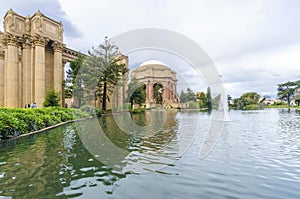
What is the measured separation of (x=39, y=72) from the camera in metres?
20.4

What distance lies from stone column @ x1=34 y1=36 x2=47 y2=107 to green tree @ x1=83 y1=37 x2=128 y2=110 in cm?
472

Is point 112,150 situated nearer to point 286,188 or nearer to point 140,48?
point 286,188

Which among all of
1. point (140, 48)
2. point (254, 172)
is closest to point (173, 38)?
point (140, 48)

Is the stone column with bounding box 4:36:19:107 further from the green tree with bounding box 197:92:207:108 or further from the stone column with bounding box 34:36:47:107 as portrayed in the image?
the green tree with bounding box 197:92:207:108

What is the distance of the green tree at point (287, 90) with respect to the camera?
6144 centimetres

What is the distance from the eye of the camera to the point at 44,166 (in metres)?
4.12

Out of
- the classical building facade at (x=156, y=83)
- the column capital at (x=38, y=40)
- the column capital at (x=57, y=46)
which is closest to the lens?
the column capital at (x=38, y=40)

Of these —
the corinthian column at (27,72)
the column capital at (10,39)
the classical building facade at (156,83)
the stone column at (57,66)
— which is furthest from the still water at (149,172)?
the classical building facade at (156,83)

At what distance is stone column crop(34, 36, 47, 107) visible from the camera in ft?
66.2

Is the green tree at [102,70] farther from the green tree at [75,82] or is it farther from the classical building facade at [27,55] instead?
the classical building facade at [27,55]

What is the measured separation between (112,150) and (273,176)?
4.21 metres

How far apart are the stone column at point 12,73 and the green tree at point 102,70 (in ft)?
25.2

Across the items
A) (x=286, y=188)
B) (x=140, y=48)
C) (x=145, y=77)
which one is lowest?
(x=286, y=188)

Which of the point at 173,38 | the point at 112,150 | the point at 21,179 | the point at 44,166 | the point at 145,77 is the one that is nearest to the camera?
the point at 21,179
